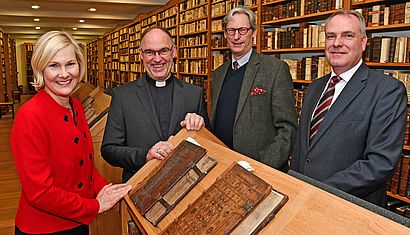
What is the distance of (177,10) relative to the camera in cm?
848

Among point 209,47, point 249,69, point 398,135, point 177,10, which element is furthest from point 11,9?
point 398,135

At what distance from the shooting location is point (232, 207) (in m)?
1.17

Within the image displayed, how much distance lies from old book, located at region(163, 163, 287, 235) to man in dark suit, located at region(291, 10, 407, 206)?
59 cm

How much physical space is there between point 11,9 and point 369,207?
1258 centimetres

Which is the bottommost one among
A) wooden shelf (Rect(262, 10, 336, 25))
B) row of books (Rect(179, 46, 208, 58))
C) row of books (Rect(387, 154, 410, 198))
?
row of books (Rect(387, 154, 410, 198))

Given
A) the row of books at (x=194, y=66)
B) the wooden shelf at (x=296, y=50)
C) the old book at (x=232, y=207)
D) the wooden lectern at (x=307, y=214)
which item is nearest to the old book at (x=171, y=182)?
the wooden lectern at (x=307, y=214)

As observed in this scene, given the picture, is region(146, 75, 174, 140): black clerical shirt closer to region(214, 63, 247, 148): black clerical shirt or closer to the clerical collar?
the clerical collar

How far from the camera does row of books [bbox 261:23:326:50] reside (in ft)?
13.9

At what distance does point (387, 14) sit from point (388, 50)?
1.08 ft

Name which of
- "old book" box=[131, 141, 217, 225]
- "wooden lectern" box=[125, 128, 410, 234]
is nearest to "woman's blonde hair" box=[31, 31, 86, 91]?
"old book" box=[131, 141, 217, 225]

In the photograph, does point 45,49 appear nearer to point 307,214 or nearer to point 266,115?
point 307,214

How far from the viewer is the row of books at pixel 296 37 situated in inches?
167

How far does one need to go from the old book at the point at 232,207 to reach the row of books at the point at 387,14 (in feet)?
8.87

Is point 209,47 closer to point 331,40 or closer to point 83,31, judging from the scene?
point 331,40
